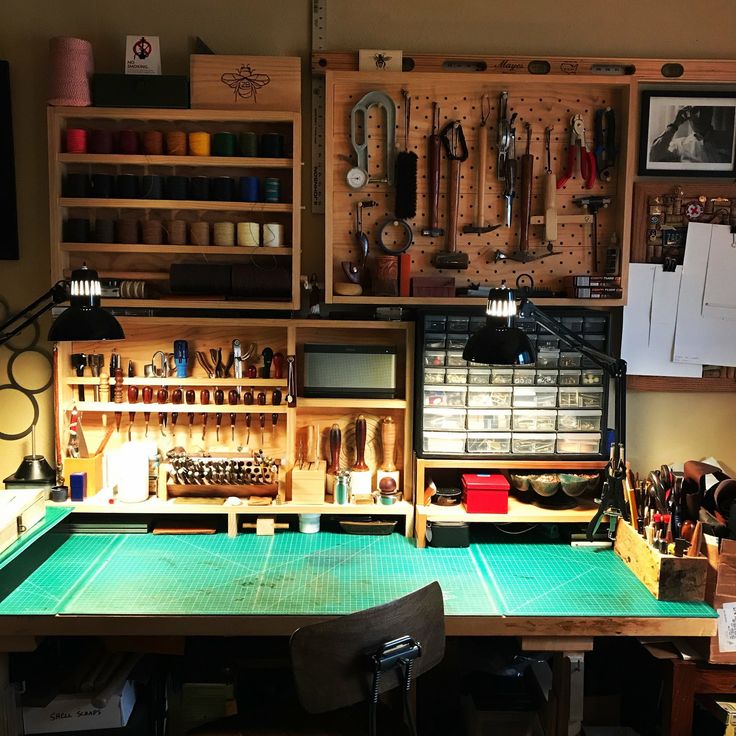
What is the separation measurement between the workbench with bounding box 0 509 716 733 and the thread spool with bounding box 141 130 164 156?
143 centimetres

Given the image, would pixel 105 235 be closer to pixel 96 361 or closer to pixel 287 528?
pixel 96 361

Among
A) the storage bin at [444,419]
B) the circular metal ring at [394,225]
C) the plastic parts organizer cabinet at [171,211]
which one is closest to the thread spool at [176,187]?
the plastic parts organizer cabinet at [171,211]

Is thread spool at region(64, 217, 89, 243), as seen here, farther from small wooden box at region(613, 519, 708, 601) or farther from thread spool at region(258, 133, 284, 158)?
small wooden box at region(613, 519, 708, 601)

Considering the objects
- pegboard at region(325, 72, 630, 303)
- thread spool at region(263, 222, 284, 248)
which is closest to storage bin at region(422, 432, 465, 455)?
pegboard at region(325, 72, 630, 303)

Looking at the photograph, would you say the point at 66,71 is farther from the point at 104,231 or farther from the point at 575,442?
the point at 575,442

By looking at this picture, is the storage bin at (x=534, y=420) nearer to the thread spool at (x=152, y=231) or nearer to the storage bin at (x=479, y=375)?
the storage bin at (x=479, y=375)

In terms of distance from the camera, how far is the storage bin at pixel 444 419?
2.86 metres

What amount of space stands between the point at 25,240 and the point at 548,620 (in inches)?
94.1

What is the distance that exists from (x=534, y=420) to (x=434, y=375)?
0.42 metres

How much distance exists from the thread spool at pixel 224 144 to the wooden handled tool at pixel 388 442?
3.93 ft

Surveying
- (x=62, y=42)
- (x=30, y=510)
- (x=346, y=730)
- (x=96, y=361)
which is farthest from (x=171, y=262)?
(x=346, y=730)

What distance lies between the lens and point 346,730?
7.01ft

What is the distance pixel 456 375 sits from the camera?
285cm

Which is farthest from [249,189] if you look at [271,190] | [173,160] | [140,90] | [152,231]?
[140,90]
